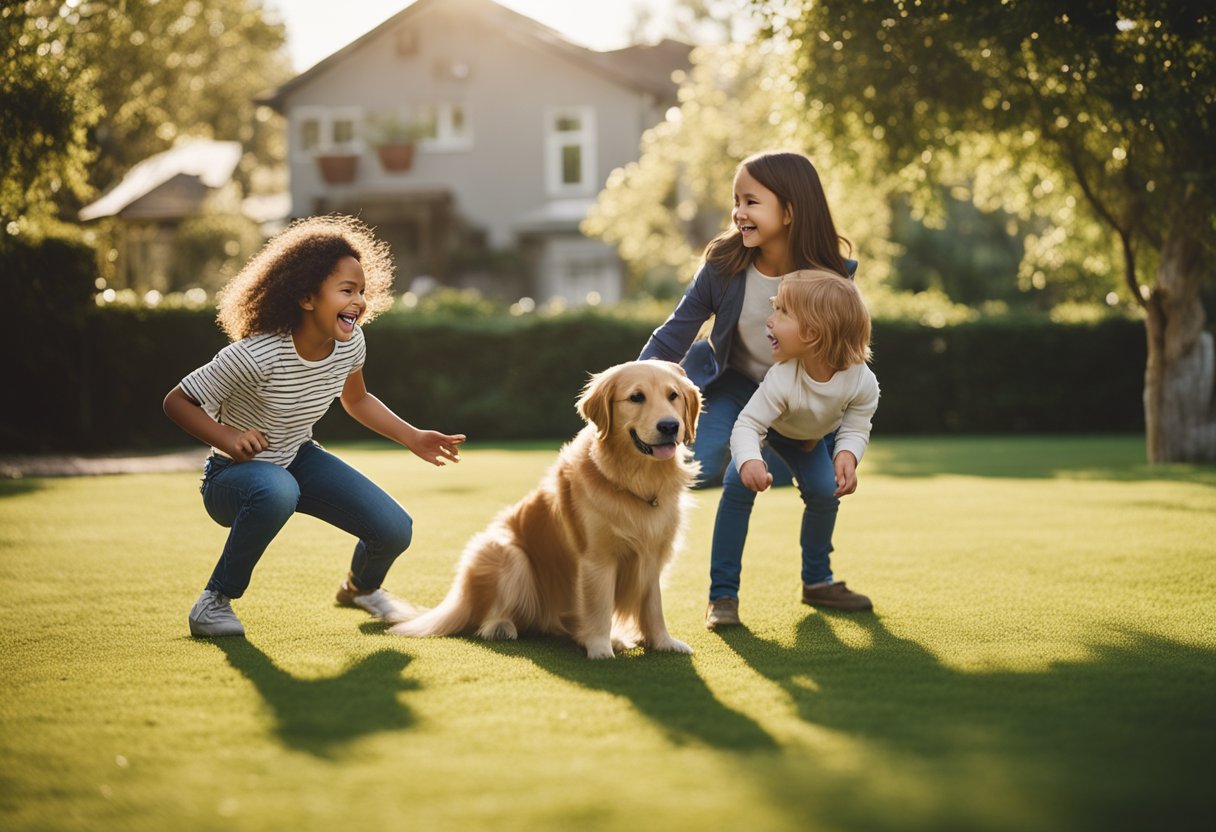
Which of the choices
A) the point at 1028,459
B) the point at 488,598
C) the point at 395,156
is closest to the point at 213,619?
the point at 488,598

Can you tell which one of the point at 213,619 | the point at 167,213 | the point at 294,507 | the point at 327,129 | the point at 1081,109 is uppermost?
Answer: the point at 327,129

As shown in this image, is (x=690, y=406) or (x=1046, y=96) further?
(x=1046, y=96)

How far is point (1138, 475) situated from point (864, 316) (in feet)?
27.5

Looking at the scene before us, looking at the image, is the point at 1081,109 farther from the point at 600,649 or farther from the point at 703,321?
the point at 600,649

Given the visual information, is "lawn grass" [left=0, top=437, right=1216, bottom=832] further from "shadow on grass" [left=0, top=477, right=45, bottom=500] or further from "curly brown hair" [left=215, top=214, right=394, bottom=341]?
"shadow on grass" [left=0, top=477, right=45, bottom=500]

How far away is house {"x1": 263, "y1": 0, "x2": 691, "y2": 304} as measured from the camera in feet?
97.8

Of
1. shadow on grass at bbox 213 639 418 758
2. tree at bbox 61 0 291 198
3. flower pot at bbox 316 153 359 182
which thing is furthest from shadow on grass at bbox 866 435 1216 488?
flower pot at bbox 316 153 359 182

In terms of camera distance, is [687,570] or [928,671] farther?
[687,570]

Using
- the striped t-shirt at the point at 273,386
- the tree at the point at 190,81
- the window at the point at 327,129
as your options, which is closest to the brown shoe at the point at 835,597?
the striped t-shirt at the point at 273,386

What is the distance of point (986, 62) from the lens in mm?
11523

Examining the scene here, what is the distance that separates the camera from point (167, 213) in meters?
32.8

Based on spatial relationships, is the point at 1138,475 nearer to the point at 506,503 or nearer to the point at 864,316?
the point at 506,503

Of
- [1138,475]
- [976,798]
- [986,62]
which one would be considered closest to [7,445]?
[986,62]

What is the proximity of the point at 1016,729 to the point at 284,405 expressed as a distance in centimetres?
311
